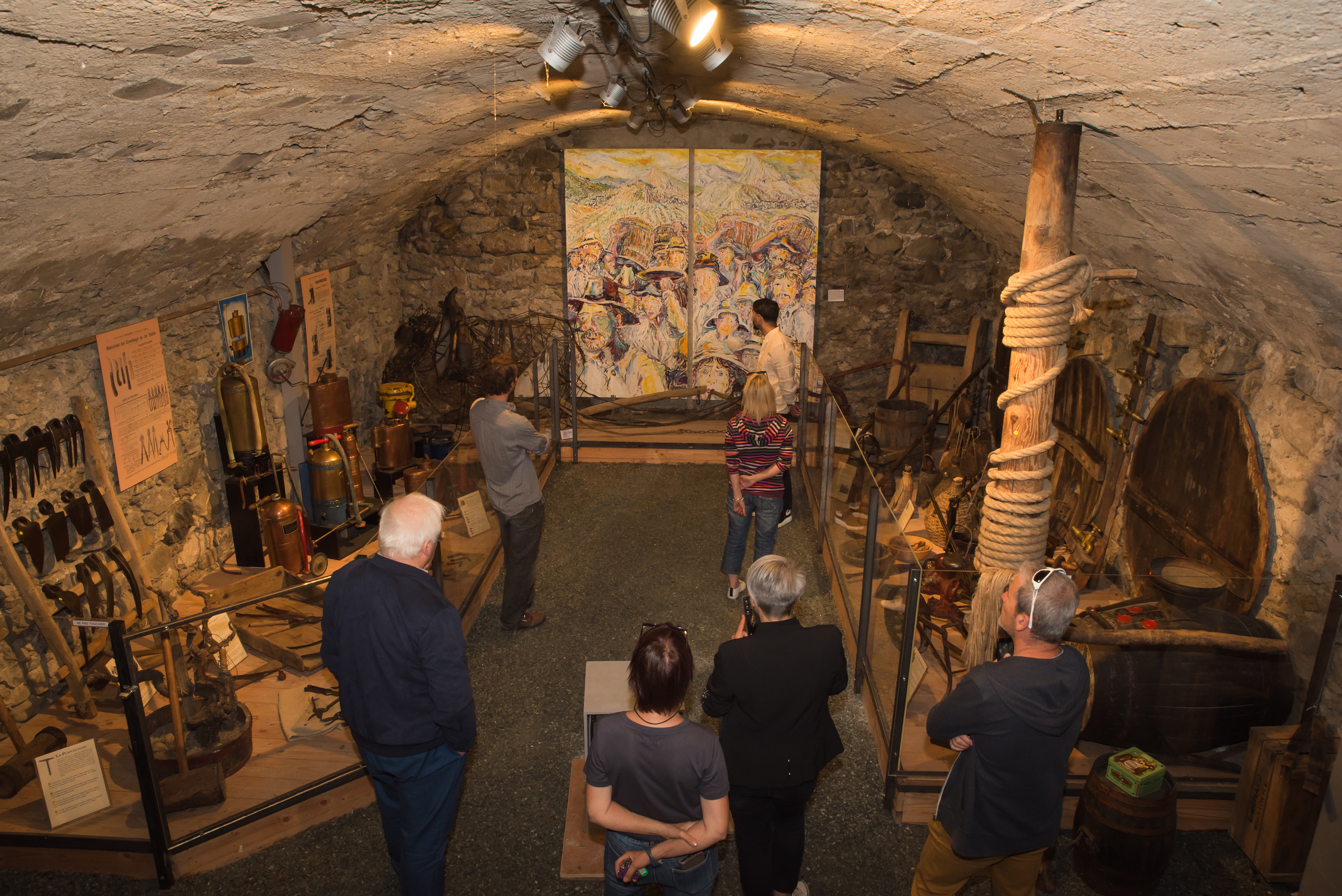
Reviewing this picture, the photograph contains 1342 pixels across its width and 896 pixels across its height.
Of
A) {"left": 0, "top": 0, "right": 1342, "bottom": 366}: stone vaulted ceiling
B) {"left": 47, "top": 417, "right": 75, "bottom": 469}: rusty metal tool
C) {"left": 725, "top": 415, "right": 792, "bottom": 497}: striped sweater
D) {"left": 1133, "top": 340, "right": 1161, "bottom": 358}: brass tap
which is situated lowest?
{"left": 725, "top": 415, "right": 792, "bottom": 497}: striped sweater

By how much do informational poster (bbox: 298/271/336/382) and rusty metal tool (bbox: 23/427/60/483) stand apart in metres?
2.57

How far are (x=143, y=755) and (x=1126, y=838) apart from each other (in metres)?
3.55

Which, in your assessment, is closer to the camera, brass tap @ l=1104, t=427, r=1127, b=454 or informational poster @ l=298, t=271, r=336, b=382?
brass tap @ l=1104, t=427, r=1127, b=454

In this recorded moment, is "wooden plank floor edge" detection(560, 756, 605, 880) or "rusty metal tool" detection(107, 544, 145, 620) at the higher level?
"rusty metal tool" detection(107, 544, 145, 620)

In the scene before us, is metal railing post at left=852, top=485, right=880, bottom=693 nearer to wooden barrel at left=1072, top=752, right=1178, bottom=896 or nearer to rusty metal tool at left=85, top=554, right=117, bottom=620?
wooden barrel at left=1072, top=752, right=1178, bottom=896

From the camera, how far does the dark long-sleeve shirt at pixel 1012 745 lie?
2.49 meters

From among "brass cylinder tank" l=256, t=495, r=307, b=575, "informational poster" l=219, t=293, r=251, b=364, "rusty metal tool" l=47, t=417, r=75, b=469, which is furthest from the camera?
"informational poster" l=219, t=293, r=251, b=364

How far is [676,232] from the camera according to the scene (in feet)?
29.1

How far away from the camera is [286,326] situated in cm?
649

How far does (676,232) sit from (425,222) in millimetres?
2500

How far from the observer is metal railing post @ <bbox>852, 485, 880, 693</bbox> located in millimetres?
4305

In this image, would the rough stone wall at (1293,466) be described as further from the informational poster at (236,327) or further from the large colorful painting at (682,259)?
the informational poster at (236,327)

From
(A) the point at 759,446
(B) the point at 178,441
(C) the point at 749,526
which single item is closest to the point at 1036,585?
(A) the point at 759,446

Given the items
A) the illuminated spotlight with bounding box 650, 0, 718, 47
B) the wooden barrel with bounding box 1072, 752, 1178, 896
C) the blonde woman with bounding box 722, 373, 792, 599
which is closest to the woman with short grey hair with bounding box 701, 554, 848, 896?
the wooden barrel with bounding box 1072, 752, 1178, 896
